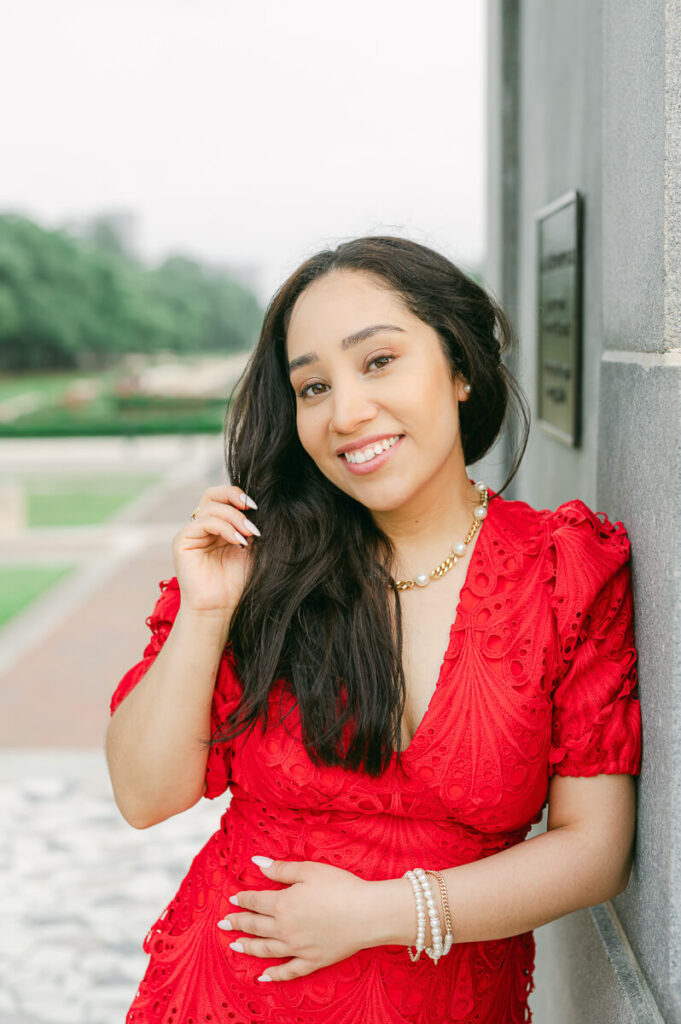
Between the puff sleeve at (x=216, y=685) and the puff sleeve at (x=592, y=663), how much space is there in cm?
50

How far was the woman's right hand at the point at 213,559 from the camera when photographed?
1645mm

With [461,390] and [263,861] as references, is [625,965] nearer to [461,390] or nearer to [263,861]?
[263,861]

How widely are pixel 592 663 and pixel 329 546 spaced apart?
0.45 meters

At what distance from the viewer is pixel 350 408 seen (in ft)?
4.99

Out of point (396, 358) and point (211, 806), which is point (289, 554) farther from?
point (211, 806)

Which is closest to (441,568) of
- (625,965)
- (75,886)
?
(625,965)

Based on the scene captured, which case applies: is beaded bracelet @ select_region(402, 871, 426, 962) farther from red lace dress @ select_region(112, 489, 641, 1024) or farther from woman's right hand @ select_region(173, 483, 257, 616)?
woman's right hand @ select_region(173, 483, 257, 616)

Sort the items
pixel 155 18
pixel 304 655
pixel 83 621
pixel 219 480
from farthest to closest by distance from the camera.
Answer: pixel 155 18 < pixel 219 480 < pixel 83 621 < pixel 304 655

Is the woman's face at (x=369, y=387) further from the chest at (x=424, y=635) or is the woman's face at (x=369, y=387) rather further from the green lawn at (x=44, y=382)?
the green lawn at (x=44, y=382)

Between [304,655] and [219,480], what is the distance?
1594 cm

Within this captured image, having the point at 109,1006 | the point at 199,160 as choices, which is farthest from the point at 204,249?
the point at 109,1006

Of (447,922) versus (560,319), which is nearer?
(447,922)

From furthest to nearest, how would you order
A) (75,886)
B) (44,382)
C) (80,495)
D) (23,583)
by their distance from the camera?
(44,382) → (80,495) → (23,583) → (75,886)

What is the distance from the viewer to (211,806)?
486cm
